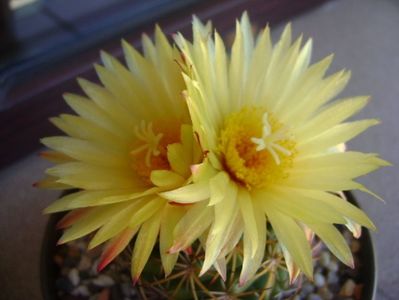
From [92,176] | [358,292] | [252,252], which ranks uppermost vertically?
[92,176]

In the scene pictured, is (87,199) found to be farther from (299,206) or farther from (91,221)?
(299,206)

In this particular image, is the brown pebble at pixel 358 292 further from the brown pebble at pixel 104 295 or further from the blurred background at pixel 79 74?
the brown pebble at pixel 104 295

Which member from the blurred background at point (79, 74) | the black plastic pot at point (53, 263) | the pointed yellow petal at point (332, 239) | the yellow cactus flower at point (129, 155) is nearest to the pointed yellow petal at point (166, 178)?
the yellow cactus flower at point (129, 155)

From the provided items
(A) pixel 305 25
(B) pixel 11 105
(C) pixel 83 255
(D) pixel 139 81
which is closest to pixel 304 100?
(D) pixel 139 81

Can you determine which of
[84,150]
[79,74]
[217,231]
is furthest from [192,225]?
[79,74]

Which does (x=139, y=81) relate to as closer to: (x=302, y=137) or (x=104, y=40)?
(x=302, y=137)

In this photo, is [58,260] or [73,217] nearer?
[73,217]
